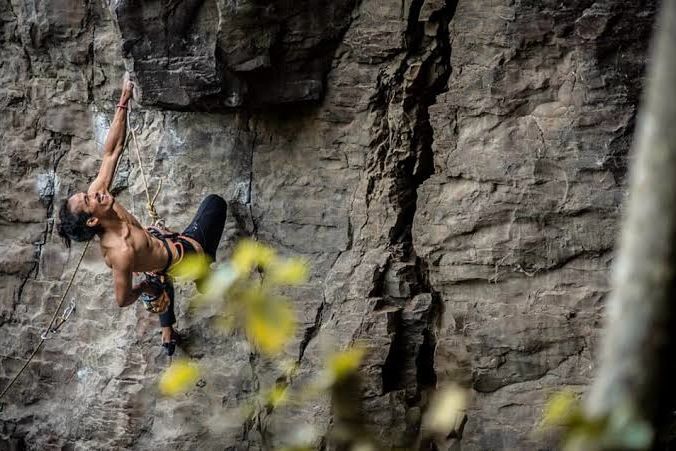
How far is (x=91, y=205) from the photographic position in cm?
556

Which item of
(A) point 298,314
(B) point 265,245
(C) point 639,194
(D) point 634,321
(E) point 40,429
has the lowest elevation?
(E) point 40,429

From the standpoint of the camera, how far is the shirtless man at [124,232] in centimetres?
557

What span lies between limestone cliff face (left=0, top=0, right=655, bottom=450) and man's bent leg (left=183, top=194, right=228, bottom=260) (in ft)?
0.87

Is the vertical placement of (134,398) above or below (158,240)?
below

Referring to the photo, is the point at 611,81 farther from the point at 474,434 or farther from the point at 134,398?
the point at 134,398

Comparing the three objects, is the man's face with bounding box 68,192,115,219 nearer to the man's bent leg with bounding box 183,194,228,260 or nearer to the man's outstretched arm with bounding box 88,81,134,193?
the man's outstretched arm with bounding box 88,81,134,193

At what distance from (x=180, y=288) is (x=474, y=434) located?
82.1 inches

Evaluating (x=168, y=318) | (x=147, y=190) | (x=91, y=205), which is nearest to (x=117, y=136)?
(x=147, y=190)

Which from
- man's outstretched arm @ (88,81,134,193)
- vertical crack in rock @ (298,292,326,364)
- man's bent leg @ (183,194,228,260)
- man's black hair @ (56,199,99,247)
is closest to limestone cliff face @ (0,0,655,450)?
vertical crack in rock @ (298,292,326,364)

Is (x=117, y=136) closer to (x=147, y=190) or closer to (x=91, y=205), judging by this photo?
(x=147, y=190)

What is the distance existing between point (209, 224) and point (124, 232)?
60 cm

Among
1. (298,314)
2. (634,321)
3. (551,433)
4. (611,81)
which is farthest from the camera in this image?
(298,314)

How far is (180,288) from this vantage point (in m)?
6.54

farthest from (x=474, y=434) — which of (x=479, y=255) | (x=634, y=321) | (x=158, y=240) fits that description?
(x=634, y=321)
